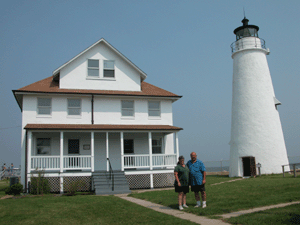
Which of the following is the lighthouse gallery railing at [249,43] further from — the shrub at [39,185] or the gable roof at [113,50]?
the shrub at [39,185]

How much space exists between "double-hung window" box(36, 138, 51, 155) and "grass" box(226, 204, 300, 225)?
1529cm

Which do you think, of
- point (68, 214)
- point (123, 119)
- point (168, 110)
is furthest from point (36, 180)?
point (168, 110)

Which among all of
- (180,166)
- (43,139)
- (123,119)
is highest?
(123,119)

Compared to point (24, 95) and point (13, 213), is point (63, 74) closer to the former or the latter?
point (24, 95)

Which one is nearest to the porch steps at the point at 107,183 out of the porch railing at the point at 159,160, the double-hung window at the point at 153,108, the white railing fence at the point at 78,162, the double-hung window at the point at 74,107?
the white railing fence at the point at 78,162

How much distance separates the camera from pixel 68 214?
374 inches

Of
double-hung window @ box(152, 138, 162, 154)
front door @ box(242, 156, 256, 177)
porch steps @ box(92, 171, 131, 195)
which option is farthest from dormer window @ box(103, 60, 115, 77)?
front door @ box(242, 156, 256, 177)

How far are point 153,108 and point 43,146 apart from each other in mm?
8092

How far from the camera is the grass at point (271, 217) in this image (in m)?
7.01

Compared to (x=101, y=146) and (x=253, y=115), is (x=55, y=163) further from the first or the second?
(x=253, y=115)

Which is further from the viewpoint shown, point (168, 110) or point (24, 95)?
point (168, 110)

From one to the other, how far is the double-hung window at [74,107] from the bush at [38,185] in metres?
5.14

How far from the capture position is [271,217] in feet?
24.4

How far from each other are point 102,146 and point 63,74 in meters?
5.77
